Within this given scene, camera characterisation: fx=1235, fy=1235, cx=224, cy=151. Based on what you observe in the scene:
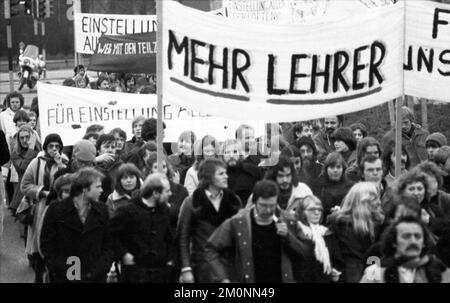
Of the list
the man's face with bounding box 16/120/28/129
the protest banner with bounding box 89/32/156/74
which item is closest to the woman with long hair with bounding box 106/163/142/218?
the man's face with bounding box 16/120/28/129

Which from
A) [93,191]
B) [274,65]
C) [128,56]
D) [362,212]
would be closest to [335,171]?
[274,65]

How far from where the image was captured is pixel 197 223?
8.59 m

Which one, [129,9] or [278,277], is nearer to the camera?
[278,277]

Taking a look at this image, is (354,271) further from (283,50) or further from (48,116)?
(48,116)

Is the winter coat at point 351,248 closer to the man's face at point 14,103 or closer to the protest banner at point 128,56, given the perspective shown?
the protest banner at point 128,56

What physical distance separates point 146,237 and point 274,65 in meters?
1.78

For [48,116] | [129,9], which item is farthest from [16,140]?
[129,9]

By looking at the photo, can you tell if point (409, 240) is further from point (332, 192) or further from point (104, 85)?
point (104, 85)

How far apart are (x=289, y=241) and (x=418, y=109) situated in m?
13.1

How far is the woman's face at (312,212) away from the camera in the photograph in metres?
8.64

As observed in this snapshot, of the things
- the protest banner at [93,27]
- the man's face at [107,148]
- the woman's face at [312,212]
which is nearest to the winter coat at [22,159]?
the man's face at [107,148]

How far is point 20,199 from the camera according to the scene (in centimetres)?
1185

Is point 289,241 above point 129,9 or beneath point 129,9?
beneath

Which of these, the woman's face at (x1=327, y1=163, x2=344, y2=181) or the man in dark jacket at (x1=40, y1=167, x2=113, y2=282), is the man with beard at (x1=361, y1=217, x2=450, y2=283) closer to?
the man in dark jacket at (x1=40, y1=167, x2=113, y2=282)
